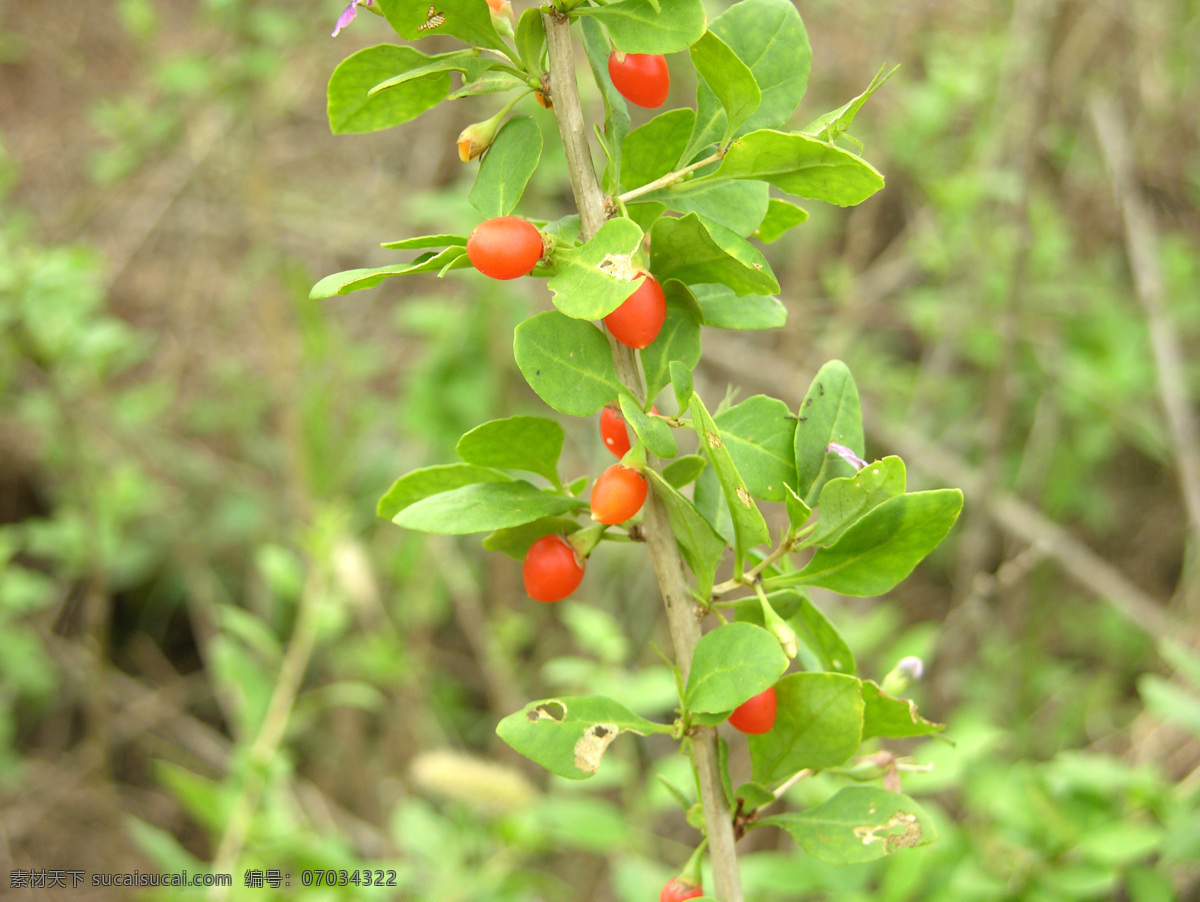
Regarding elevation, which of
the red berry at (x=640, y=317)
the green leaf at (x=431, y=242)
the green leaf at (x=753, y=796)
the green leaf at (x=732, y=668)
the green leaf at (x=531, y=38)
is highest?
the green leaf at (x=531, y=38)

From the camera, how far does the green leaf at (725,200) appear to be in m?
0.69

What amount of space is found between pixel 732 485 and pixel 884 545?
0.46 ft

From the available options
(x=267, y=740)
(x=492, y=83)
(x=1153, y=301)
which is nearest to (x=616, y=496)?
(x=492, y=83)

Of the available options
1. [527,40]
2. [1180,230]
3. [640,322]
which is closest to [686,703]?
[640,322]

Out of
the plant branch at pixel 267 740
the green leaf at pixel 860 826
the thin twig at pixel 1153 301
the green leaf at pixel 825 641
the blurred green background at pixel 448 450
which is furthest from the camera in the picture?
the thin twig at pixel 1153 301

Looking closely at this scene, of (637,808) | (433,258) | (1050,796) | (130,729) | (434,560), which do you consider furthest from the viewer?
(130,729)

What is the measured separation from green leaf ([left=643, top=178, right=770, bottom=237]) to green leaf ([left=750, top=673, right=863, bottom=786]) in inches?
13.7

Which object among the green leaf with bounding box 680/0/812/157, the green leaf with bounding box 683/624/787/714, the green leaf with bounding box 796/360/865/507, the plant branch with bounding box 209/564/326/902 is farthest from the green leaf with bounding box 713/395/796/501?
the plant branch with bounding box 209/564/326/902

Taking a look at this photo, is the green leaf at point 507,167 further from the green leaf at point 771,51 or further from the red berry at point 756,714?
the red berry at point 756,714

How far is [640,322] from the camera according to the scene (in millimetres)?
650

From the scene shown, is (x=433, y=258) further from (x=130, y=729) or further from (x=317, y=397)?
(x=130, y=729)

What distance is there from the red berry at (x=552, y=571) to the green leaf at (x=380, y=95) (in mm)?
357

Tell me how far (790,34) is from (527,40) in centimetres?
21

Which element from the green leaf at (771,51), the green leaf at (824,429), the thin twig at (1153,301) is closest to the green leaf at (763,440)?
the green leaf at (824,429)
